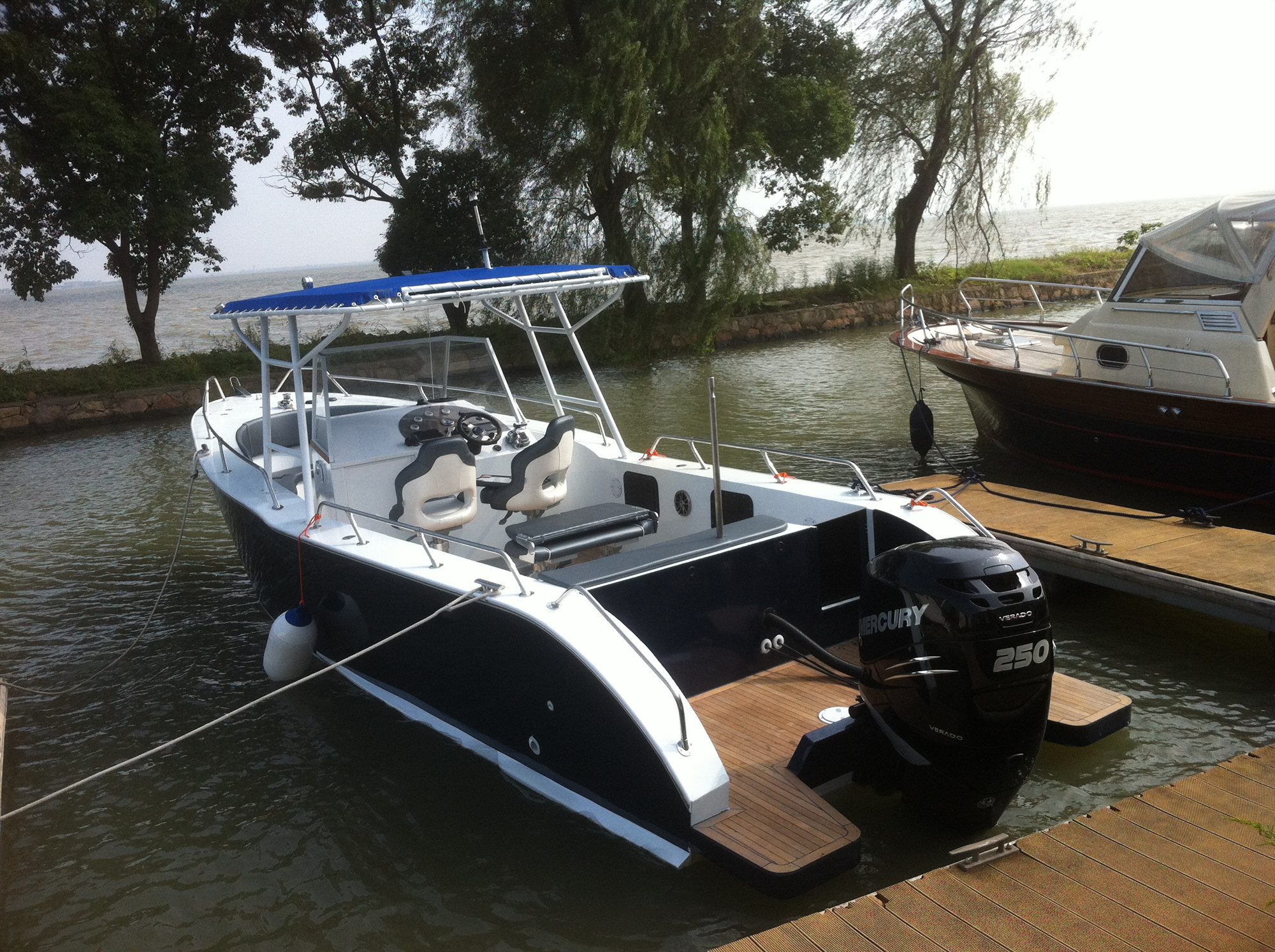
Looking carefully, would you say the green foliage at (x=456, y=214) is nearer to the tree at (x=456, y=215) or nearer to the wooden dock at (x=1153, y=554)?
the tree at (x=456, y=215)

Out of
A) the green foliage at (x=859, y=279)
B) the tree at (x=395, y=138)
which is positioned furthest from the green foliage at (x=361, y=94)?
→ the green foliage at (x=859, y=279)

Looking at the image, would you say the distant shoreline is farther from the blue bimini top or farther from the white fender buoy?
the blue bimini top

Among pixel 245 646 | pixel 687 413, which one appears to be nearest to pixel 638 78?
pixel 687 413

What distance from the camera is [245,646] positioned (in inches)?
264

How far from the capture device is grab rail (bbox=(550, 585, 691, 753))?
11.5ft

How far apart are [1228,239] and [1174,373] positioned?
1265 millimetres

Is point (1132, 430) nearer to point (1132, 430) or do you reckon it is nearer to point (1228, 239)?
point (1132, 430)

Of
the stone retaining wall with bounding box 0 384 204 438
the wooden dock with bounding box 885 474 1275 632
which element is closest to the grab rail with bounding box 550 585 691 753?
the wooden dock with bounding box 885 474 1275 632

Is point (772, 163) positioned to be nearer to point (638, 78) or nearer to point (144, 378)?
point (638, 78)

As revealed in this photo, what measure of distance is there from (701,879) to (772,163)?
22549 millimetres

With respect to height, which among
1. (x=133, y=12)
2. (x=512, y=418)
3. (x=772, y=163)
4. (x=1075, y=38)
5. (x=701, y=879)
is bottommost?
(x=701, y=879)

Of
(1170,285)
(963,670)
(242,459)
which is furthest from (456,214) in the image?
(963,670)

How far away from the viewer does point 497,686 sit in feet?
14.2

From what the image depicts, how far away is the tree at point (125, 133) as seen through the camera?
1648cm
